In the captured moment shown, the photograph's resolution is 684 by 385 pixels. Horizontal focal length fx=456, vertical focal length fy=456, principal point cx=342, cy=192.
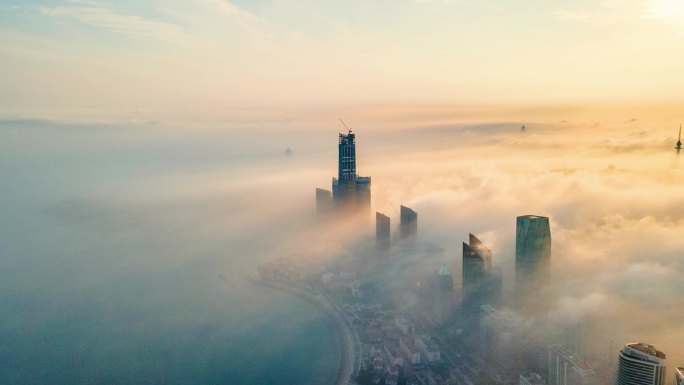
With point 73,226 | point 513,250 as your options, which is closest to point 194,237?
point 73,226

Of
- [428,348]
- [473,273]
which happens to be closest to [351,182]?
[473,273]

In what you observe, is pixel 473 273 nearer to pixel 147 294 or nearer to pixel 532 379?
pixel 532 379

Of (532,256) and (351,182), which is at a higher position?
(351,182)

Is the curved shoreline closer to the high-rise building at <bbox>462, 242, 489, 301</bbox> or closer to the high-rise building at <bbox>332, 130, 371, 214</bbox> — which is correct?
the high-rise building at <bbox>462, 242, 489, 301</bbox>

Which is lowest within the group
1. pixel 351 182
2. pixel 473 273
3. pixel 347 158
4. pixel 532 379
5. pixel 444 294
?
pixel 532 379

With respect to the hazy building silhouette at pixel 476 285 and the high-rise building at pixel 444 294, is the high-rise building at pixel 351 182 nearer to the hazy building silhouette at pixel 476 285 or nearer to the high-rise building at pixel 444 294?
the high-rise building at pixel 444 294

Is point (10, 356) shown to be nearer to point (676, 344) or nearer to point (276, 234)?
point (276, 234)

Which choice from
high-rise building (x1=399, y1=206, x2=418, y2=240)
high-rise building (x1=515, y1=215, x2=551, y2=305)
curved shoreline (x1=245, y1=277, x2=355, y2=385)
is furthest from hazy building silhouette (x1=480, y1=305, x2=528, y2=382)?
high-rise building (x1=399, y1=206, x2=418, y2=240)

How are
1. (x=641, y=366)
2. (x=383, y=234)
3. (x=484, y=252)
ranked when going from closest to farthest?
(x=641, y=366) < (x=484, y=252) < (x=383, y=234)
